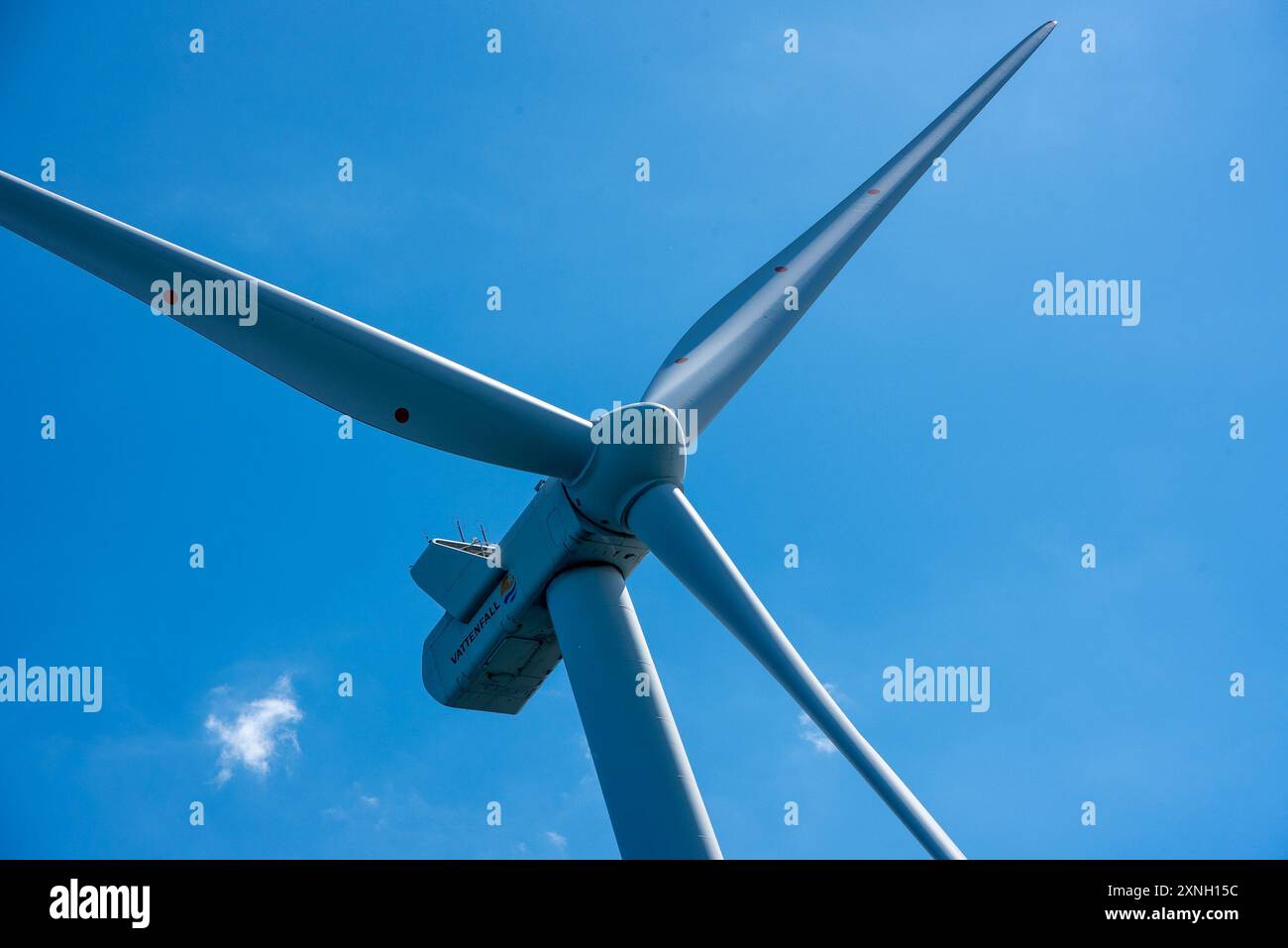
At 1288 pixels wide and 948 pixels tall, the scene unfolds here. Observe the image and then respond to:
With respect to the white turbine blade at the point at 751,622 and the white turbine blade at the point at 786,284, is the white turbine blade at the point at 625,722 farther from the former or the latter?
the white turbine blade at the point at 786,284

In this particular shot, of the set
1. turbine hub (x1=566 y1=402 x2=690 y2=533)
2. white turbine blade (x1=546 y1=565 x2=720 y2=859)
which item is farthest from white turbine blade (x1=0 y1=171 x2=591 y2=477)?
white turbine blade (x1=546 y1=565 x2=720 y2=859)

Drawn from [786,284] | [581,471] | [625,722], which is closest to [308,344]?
[581,471]

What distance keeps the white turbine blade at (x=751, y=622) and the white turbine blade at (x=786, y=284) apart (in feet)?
6.89

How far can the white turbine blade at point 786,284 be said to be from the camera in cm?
1708

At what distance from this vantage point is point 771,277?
18609 millimetres

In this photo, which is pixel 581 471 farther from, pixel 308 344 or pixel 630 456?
pixel 308 344

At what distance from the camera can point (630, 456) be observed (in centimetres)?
1540

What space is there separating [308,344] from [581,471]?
166 inches
